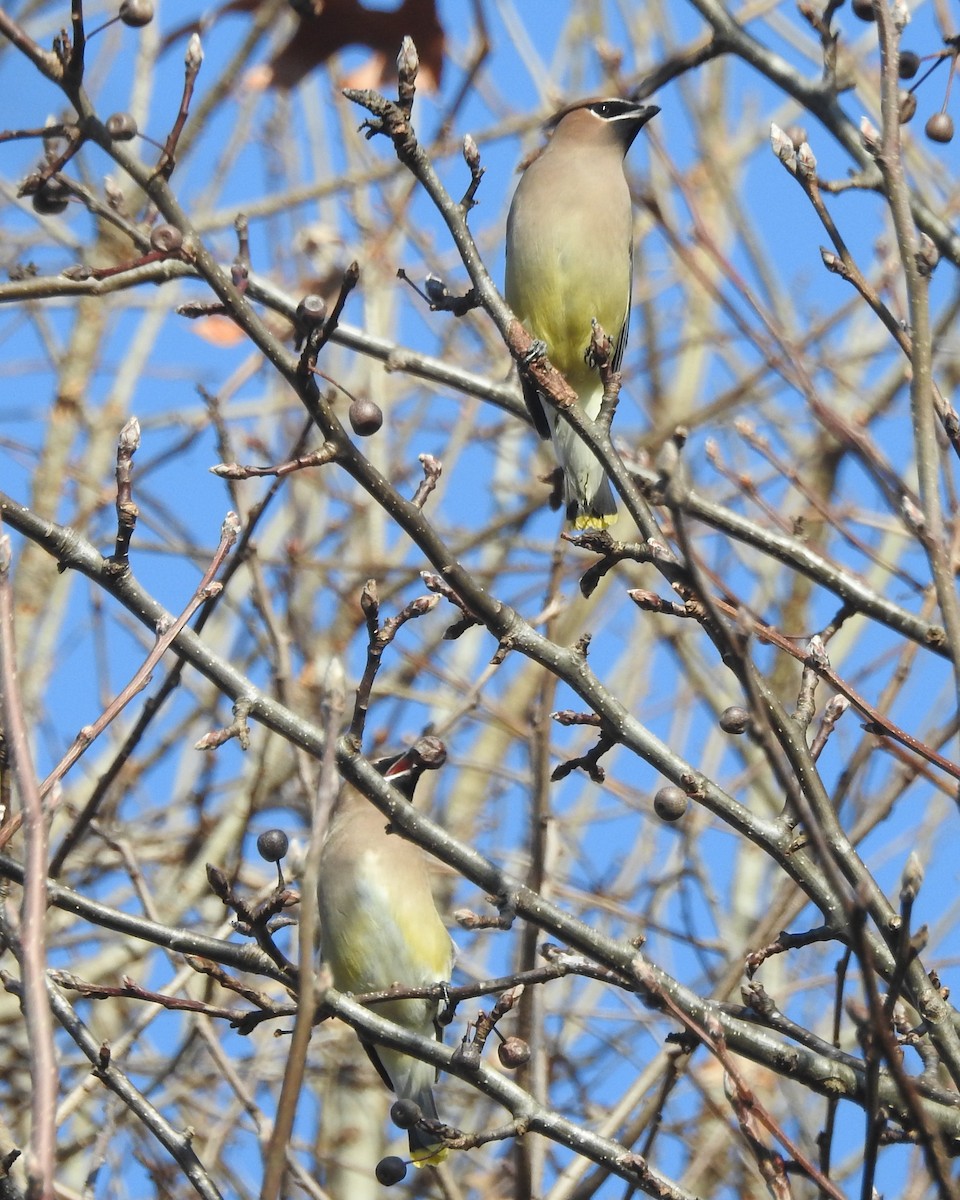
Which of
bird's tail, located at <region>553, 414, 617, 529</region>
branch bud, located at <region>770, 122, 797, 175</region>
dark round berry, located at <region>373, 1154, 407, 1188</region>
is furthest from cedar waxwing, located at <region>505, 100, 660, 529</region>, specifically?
dark round berry, located at <region>373, 1154, 407, 1188</region>

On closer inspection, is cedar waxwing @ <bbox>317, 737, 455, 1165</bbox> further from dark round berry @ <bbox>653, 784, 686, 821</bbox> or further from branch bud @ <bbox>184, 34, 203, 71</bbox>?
branch bud @ <bbox>184, 34, 203, 71</bbox>

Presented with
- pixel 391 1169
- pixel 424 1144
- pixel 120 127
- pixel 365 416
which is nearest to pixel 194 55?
pixel 120 127

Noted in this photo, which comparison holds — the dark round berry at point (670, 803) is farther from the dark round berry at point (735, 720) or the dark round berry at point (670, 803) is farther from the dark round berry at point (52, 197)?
the dark round berry at point (52, 197)

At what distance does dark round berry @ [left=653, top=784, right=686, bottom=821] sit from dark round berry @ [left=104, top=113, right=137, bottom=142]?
1.67 m

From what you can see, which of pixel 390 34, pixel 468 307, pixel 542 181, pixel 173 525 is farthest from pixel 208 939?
pixel 173 525

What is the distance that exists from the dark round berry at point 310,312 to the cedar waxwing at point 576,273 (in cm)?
199

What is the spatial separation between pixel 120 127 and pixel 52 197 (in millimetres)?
344

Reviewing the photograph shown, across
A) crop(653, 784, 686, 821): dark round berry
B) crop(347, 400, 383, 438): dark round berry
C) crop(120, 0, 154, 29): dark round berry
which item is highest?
Result: crop(120, 0, 154, 29): dark round berry

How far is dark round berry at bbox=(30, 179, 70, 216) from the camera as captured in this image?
3670 mm

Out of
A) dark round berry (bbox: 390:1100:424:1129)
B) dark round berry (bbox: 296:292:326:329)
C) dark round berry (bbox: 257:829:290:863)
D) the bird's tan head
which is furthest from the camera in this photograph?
the bird's tan head

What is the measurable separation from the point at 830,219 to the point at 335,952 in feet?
8.00

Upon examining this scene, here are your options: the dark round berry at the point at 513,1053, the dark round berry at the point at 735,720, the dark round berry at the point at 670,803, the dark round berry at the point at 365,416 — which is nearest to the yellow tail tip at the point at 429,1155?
the dark round berry at the point at 513,1053

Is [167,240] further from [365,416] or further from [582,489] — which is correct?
[582,489]

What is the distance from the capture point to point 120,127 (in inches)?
135
